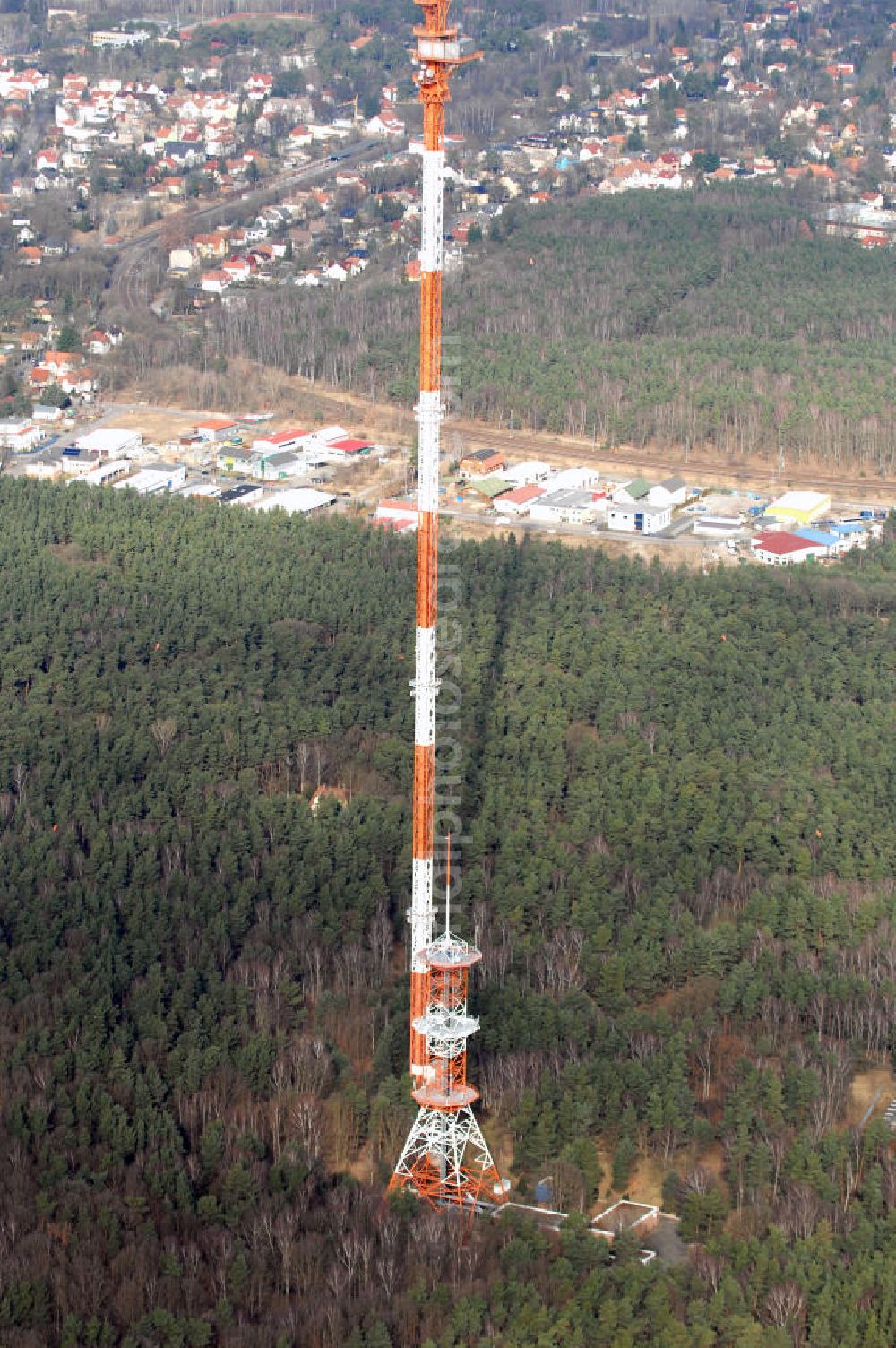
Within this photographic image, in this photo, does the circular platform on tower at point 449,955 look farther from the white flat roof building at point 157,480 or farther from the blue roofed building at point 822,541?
the white flat roof building at point 157,480

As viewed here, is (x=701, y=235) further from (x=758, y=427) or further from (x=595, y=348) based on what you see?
(x=758, y=427)

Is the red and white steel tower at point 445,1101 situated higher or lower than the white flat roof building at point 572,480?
lower

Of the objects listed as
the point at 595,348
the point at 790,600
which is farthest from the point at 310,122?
the point at 790,600

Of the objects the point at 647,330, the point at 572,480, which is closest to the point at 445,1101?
the point at 572,480

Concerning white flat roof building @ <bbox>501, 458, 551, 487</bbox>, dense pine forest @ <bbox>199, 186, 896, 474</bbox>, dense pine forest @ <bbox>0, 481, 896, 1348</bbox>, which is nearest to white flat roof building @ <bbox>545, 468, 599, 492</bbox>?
white flat roof building @ <bbox>501, 458, 551, 487</bbox>

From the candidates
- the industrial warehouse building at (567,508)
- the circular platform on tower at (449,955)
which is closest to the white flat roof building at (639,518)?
the industrial warehouse building at (567,508)

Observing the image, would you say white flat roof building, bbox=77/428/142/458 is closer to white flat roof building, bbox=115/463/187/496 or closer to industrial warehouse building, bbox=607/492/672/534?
white flat roof building, bbox=115/463/187/496

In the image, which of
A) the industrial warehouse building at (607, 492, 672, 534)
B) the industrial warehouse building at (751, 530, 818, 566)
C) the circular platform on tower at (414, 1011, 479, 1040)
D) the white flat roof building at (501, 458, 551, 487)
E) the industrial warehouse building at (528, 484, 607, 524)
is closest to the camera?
the circular platform on tower at (414, 1011, 479, 1040)
